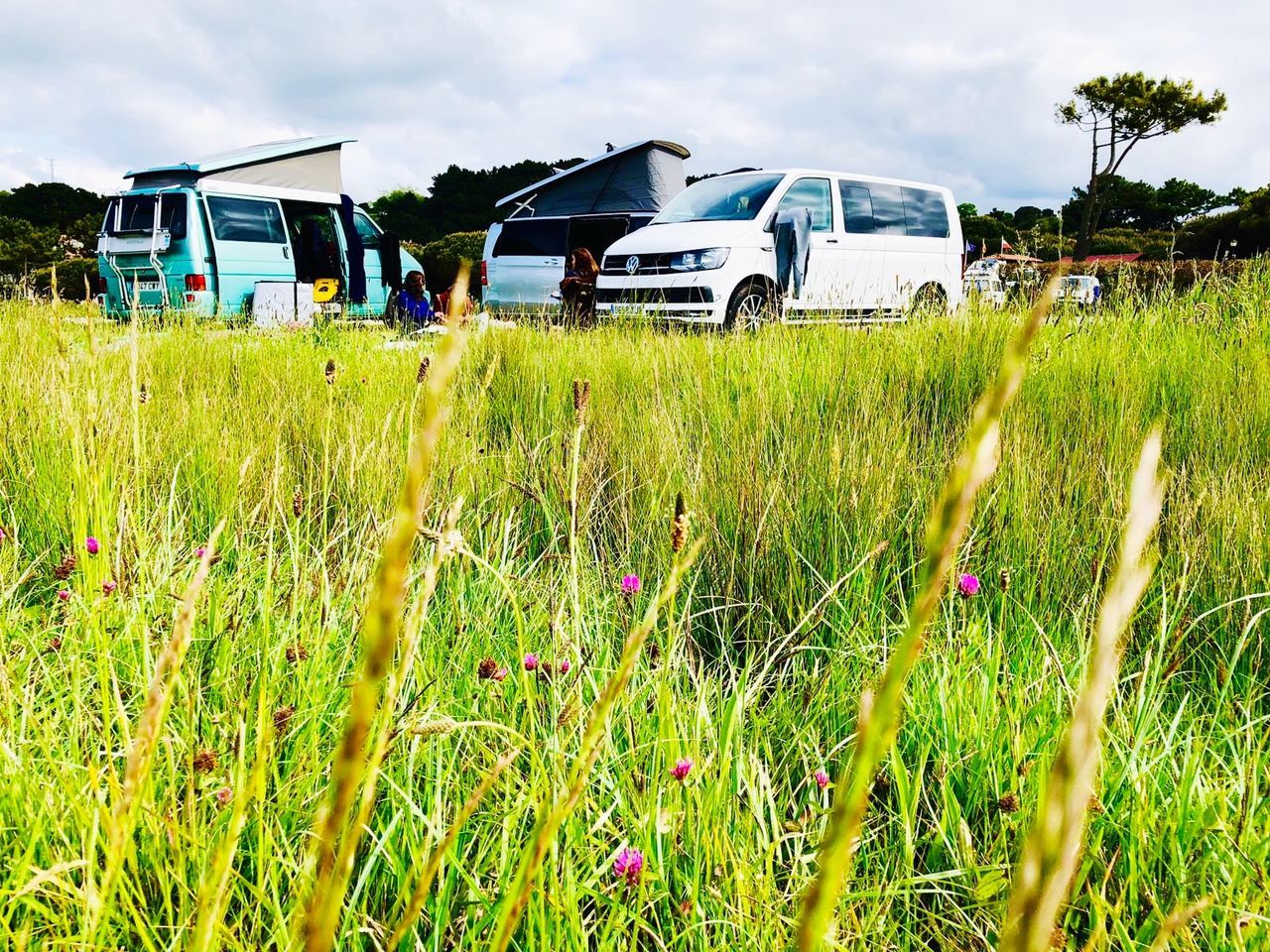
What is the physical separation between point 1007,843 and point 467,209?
3305cm

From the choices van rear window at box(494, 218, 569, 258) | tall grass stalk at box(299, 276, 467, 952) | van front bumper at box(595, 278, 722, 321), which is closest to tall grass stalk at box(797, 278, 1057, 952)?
tall grass stalk at box(299, 276, 467, 952)

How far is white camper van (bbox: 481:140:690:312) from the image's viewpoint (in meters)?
11.8

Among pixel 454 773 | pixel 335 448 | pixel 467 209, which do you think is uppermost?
pixel 467 209

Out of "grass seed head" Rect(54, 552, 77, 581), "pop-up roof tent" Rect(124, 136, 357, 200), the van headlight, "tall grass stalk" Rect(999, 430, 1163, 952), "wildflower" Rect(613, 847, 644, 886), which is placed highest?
"pop-up roof tent" Rect(124, 136, 357, 200)

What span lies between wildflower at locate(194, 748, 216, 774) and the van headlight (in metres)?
7.46

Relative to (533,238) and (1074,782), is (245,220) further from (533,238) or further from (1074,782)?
(1074,782)

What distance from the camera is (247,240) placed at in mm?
11562

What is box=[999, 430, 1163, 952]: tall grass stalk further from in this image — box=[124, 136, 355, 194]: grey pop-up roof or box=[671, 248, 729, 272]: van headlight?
box=[124, 136, 355, 194]: grey pop-up roof

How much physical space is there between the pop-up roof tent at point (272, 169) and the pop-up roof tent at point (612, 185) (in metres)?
2.86

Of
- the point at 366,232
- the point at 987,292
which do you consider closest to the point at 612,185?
the point at 366,232

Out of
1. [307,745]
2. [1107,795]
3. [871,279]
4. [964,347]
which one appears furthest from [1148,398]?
[871,279]

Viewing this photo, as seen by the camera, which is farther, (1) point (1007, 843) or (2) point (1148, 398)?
(2) point (1148, 398)

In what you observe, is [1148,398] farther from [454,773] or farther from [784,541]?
[454,773]

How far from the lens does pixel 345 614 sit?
1.80 m
